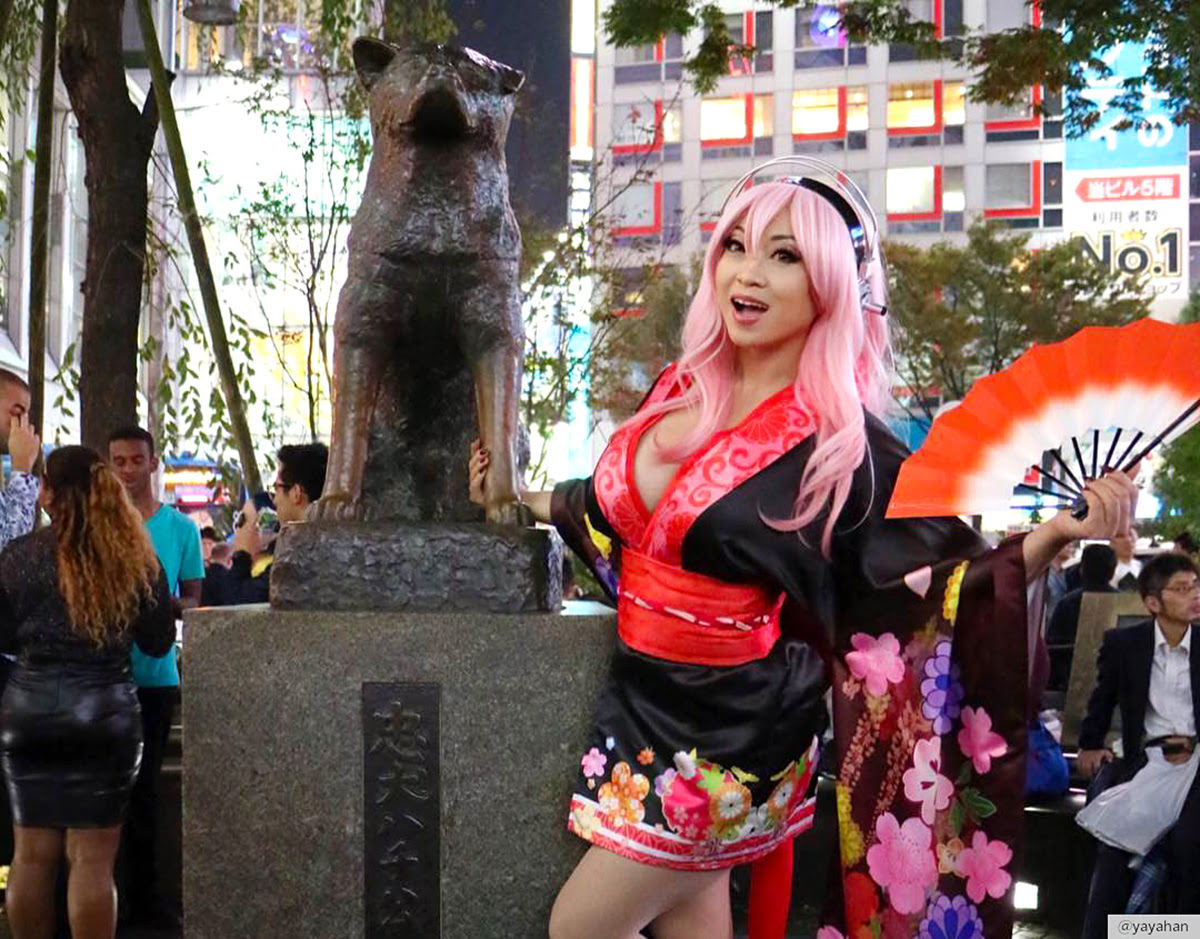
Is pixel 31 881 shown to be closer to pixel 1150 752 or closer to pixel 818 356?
pixel 818 356

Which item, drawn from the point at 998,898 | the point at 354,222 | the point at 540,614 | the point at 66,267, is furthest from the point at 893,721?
the point at 66,267

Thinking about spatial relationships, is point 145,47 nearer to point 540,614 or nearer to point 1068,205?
point 540,614

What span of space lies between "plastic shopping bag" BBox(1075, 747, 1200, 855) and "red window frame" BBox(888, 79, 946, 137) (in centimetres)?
3898

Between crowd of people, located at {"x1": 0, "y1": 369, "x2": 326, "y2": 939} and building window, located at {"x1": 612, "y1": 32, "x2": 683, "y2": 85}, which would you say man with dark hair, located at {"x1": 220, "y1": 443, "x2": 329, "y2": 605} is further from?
building window, located at {"x1": 612, "y1": 32, "x2": 683, "y2": 85}

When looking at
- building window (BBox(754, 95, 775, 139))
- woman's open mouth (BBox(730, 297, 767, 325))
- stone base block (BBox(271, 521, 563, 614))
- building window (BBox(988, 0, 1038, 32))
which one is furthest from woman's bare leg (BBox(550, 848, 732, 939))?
building window (BBox(754, 95, 775, 139))

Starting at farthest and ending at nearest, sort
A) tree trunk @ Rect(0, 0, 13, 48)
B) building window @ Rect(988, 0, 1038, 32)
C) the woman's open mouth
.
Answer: building window @ Rect(988, 0, 1038, 32), tree trunk @ Rect(0, 0, 13, 48), the woman's open mouth

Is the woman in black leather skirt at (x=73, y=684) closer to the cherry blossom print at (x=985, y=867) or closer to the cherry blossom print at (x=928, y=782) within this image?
the cherry blossom print at (x=928, y=782)

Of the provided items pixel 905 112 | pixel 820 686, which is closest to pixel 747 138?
pixel 905 112

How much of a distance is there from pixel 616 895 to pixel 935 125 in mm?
41270

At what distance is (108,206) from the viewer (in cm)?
727

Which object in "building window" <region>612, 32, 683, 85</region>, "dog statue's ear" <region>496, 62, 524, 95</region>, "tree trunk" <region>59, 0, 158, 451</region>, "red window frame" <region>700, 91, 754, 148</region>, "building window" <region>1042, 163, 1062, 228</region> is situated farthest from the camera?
"red window frame" <region>700, 91, 754, 148</region>

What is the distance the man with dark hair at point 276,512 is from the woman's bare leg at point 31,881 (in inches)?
38.0

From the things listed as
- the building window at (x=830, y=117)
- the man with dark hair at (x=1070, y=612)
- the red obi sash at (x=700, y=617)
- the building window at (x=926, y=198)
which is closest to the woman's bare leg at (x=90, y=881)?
the red obi sash at (x=700, y=617)

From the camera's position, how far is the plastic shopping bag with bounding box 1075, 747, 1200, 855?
4730mm
